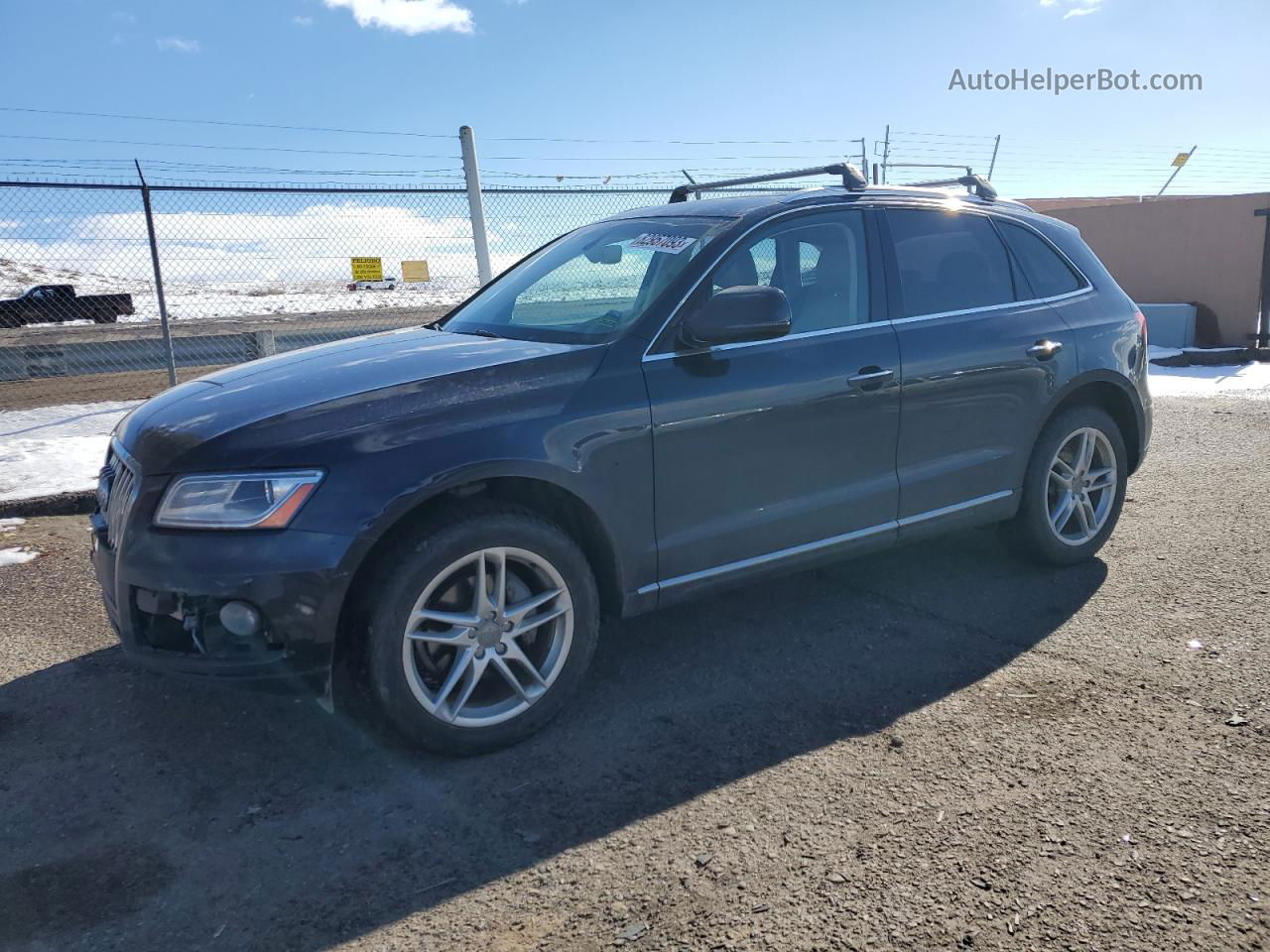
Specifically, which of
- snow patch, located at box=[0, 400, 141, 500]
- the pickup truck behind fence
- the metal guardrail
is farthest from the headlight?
the pickup truck behind fence

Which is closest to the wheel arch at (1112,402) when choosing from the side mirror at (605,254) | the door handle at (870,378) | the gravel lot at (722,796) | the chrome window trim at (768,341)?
the gravel lot at (722,796)

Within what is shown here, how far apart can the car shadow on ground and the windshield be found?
1.35 meters

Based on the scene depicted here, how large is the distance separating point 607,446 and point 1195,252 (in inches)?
598

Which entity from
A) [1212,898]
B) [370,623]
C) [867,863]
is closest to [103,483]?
[370,623]

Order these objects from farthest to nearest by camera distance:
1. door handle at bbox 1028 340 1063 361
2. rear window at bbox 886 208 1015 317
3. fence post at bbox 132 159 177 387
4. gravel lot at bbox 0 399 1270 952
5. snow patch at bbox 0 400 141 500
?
fence post at bbox 132 159 177 387
snow patch at bbox 0 400 141 500
door handle at bbox 1028 340 1063 361
rear window at bbox 886 208 1015 317
gravel lot at bbox 0 399 1270 952

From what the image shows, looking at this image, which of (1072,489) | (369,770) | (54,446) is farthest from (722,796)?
(54,446)

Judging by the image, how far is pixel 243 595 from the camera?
9.25ft

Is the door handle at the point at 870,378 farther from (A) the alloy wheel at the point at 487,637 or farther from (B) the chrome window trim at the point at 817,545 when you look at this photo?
(A) the alloy wheel at the point at 487,637

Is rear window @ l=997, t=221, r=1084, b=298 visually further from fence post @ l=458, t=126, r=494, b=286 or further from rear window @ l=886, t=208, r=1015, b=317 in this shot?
fence post @ l=458, t=126, r=494, b=286

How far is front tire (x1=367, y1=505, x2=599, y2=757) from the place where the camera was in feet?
9.76

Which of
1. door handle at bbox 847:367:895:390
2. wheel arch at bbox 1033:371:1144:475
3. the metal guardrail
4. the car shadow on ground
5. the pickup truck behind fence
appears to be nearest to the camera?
the car shadow on ground

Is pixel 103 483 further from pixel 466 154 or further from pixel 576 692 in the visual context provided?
pixel 466 154

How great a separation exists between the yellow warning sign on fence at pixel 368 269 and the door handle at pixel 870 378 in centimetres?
639

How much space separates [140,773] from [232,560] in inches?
35.2
